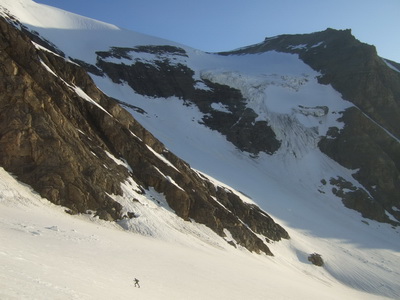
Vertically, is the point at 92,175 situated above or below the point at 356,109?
below

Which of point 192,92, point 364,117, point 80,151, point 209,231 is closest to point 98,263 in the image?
point 80,151

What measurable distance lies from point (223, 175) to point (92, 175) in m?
24.3

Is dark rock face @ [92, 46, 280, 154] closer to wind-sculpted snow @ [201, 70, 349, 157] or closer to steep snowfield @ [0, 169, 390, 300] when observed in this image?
wind-sculpted snow @ [201, 70, 349, 157]

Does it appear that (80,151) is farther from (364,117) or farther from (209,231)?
(364,117)

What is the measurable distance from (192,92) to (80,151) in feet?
160

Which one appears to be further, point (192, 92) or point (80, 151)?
point (192, 92)

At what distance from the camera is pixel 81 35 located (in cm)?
7806

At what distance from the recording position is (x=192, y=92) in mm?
69562

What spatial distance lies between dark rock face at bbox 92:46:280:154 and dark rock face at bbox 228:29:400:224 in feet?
37.7

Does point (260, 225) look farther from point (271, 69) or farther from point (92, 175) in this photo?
point (271, 69)

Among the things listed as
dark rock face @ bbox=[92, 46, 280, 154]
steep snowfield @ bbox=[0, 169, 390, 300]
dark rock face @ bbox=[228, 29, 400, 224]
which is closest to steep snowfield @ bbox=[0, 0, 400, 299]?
steep snowfield @ bbox=[0, 169, 390, 300]

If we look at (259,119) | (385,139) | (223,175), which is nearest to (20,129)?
(223,175)

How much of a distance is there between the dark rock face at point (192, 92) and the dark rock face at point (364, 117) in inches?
452

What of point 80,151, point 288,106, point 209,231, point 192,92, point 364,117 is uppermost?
point 364,117
